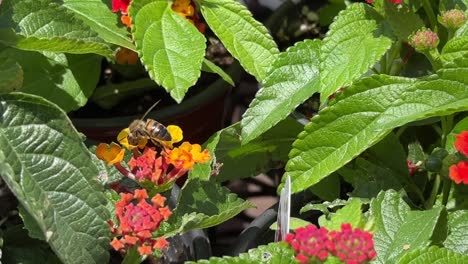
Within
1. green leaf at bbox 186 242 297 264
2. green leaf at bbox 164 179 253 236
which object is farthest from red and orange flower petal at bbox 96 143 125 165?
green leaf at bbox 186 242 297 264

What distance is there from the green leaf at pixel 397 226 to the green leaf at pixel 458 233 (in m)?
0.06

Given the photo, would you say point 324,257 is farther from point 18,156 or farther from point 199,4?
point 199,4

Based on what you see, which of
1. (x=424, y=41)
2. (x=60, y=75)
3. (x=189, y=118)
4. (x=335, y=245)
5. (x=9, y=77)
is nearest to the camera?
(x=335, y=245)

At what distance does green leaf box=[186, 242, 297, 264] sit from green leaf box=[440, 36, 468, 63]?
0.42 meters

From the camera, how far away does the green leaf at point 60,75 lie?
55.2 inches

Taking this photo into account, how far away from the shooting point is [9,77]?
1.11 metres

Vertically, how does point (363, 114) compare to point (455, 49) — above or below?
below

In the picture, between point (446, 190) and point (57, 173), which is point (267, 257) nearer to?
point (57, 173)

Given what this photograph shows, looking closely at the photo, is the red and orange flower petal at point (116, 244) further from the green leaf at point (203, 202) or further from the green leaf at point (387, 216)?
the green leaf at point (387, 216)

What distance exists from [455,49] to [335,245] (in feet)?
1.71

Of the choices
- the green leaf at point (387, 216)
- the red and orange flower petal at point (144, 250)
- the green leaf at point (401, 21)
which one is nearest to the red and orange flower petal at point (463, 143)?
the green leaf at point (387, 216)

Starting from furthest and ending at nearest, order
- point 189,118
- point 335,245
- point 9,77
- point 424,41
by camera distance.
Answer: point 189,118 < point 424,41 < point 9,77 < point 335,245

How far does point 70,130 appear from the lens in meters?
1.05

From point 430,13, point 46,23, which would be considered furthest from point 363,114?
point 46,23
